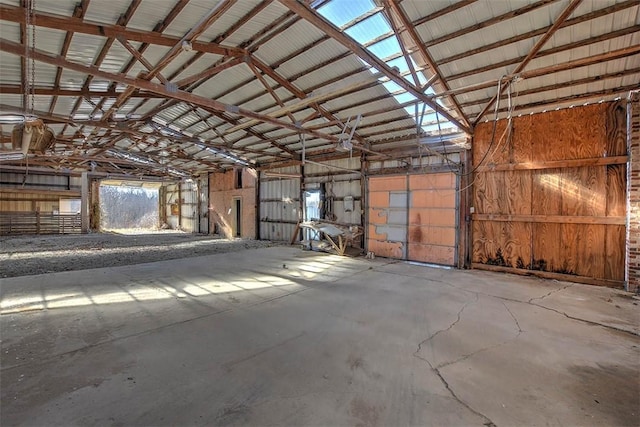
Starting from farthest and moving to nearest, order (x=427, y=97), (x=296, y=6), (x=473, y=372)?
(x=427, y=97) → (x=296, y=6) → (x=473, y=372)

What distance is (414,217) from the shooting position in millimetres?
8047

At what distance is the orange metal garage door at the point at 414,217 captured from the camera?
7.46m

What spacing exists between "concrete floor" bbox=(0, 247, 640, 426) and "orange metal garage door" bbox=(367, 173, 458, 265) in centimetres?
246

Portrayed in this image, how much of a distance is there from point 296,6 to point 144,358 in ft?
12.5

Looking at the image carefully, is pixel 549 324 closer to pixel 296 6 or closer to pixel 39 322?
pixel 296 6

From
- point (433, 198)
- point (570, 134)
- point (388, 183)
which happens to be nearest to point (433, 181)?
point (433, 198)

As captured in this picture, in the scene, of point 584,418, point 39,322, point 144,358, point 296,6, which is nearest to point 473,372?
point 584,418

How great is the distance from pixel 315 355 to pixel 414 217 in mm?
6076

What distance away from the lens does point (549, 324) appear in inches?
144

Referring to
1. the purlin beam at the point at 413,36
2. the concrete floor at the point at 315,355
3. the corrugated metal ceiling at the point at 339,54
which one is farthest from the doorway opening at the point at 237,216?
the purlin beam at the point at 413,36

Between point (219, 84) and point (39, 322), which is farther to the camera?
point (219, 84)

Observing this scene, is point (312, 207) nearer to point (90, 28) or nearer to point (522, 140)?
point (522, 140)

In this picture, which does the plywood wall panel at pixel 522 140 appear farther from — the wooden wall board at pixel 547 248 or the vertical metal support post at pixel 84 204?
the vertical metal support post at pixel 84 204

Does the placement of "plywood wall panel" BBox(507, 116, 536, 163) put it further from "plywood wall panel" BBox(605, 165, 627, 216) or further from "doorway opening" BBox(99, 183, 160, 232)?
"doorway opening" BBox(99, 183, 160, 232)
